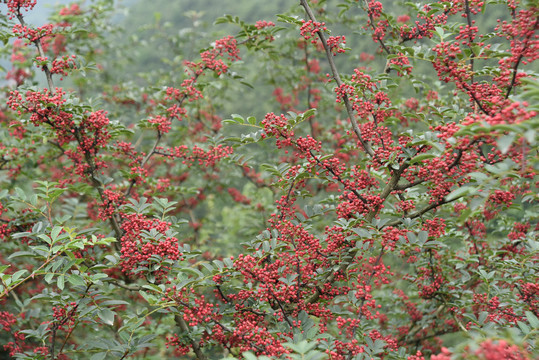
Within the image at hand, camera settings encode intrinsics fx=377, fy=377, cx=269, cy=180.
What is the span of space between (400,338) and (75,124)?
4372mm

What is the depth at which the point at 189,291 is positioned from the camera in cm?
280

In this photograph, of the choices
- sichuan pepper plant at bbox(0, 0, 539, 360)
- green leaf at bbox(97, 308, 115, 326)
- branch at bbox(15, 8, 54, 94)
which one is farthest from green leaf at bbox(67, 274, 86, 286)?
branch at bbox(15, 8, 54, 94)

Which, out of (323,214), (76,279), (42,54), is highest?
(42,54)

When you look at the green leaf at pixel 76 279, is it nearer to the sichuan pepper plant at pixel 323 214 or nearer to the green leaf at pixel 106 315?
the sichuan pepper plant at pixel 323 214

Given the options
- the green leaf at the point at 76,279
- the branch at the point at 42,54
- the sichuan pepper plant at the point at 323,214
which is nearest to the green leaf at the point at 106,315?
the sichuan pepper plant at the point at 323,214

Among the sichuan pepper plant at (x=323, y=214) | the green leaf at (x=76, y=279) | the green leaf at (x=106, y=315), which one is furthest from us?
the green leaf at (x=106, y=315)

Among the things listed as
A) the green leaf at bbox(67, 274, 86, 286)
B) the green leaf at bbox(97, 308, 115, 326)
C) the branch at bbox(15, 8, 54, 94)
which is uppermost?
the branch at bbox(15, 8, 54, 94)

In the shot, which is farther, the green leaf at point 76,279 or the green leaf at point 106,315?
the green leaf at point 106,315

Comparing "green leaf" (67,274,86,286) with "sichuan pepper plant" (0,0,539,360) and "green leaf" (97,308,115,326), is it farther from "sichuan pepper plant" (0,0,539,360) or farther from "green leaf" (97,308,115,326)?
"green leaf" (97,308,115,326)

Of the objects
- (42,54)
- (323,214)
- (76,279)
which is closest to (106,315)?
(76,279)

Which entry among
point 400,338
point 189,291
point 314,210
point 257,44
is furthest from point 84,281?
point 400,338

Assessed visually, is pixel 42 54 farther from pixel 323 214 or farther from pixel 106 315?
pixel 323 214

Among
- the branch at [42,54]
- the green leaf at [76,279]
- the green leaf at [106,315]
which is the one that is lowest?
the green leaf at [106,315]

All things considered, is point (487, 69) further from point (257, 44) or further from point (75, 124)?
point (75, 124)
